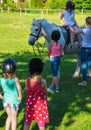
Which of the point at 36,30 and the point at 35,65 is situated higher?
the point at 35,65

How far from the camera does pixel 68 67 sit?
14820 millimetres

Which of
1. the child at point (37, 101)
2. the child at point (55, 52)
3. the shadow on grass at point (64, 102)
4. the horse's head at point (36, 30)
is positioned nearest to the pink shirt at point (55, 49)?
the child at point (55, 52)

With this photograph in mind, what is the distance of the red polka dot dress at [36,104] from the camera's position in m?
6.32

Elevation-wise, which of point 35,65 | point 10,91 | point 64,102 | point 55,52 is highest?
point 35,65

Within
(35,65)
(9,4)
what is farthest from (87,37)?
(9,4)

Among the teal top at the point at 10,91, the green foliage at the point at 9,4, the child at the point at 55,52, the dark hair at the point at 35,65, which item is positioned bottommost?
the green foliage at the point at 9,4

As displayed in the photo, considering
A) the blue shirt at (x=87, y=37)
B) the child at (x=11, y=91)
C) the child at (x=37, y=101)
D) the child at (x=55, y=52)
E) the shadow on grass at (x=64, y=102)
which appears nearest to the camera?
the child at (x=11, y=91)

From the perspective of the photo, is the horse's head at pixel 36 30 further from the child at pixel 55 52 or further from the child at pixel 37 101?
the child at pixel 37 101

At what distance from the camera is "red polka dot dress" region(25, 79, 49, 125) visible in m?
6.32

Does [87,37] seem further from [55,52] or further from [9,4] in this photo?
[9,4]

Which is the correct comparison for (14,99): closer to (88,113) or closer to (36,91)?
(36,91)

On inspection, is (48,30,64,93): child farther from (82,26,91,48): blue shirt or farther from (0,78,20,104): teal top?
(0,78,20,104): teal top

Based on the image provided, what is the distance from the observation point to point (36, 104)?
6.34 metres

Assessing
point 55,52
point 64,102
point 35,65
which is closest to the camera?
point 35,65
